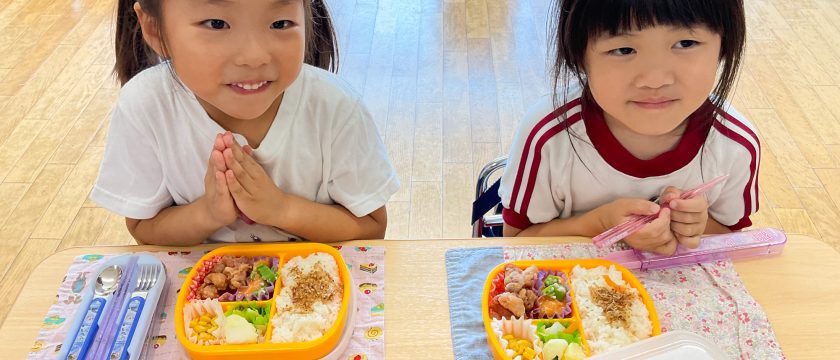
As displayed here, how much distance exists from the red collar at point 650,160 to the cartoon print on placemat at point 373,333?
0.47 metres

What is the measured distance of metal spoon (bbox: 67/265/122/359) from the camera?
833 mm

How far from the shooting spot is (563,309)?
88 cm

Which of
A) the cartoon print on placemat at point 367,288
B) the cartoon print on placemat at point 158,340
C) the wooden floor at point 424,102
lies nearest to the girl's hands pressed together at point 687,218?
the cartoon print on placemat at point 367,288

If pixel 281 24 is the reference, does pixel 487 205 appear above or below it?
below

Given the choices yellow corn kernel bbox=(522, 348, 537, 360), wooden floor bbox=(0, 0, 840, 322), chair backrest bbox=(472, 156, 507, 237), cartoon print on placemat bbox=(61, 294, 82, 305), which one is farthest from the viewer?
wooden floor bbox=(0, 0, 840, 322)

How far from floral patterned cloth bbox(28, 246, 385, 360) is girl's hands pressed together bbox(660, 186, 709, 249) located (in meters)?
0.44

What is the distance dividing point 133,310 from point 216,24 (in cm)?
39

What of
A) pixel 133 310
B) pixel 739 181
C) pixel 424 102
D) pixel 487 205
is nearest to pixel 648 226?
pixel 739 181

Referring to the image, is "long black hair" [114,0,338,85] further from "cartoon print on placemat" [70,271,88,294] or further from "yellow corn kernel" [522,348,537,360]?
"yellow corn kernel" [522,348,537,360]

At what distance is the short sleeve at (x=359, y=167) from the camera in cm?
109

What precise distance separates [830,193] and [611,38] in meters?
1.81

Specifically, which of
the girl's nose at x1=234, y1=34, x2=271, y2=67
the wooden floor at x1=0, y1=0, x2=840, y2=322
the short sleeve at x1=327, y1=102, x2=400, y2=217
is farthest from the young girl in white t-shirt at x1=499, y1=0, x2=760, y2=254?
the wooden floor at x1=0, y1=0, x2=840, y2=322

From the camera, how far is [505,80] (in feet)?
9.49

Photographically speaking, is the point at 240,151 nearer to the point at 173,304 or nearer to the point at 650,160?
the point at 173,304
